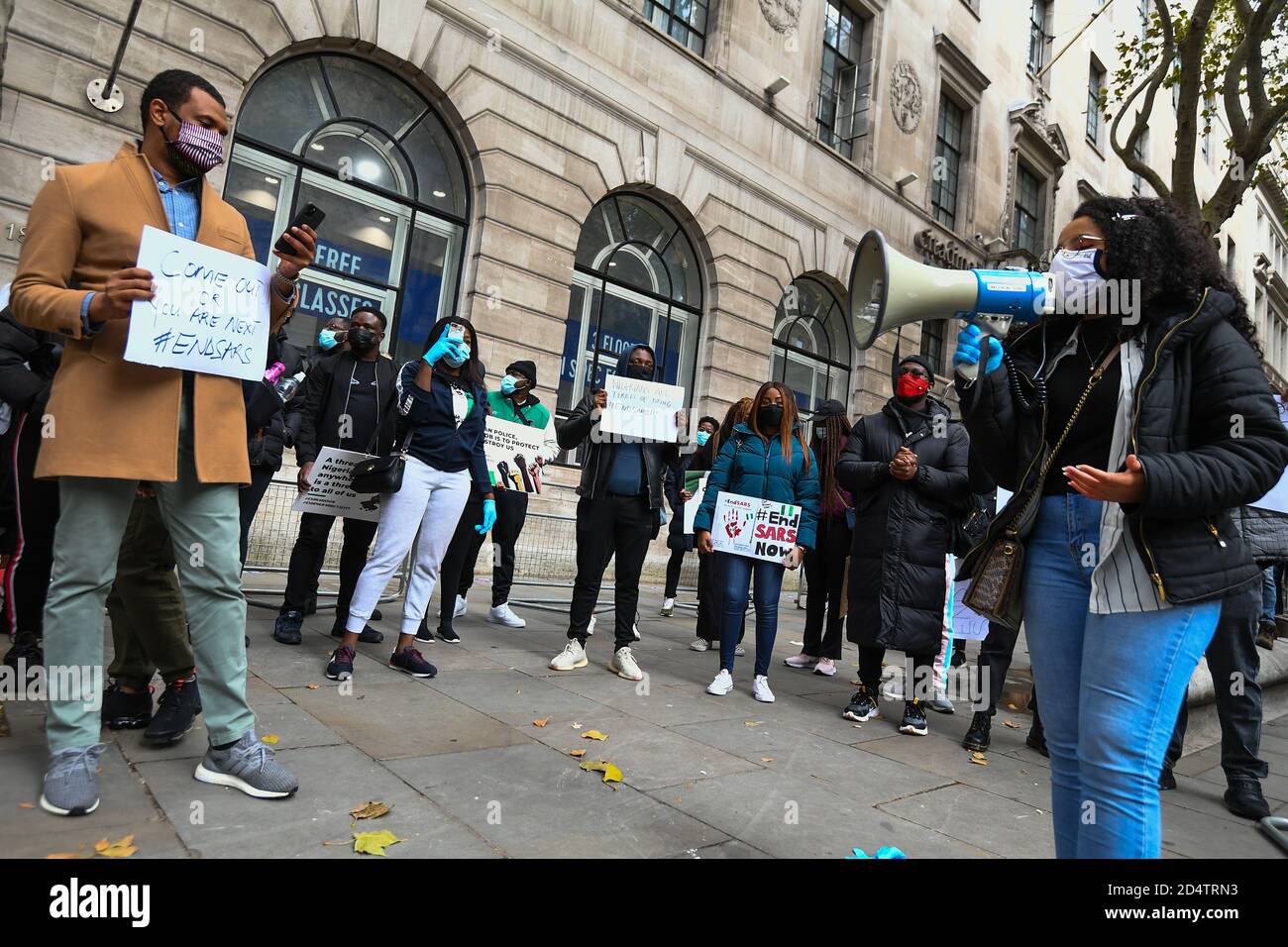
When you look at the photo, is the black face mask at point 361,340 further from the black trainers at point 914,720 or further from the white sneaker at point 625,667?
the black trainers at point 914,720

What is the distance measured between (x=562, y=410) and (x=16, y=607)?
8.37m

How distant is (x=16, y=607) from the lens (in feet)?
13.2

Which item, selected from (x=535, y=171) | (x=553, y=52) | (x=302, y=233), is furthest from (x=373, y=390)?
(x=553, y=52)

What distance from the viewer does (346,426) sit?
18.1ft

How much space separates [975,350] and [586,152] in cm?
1027

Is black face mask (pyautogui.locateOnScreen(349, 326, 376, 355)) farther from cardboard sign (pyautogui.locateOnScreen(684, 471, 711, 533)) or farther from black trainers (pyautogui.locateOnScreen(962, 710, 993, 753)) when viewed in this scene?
black trainers (pyautogui.locateOnScreen(962, 710, 993, 753))

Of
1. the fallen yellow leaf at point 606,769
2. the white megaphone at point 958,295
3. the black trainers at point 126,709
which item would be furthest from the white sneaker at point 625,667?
the white megaphone at point 958,295

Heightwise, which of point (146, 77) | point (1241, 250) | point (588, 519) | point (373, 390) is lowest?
point (588, 519)

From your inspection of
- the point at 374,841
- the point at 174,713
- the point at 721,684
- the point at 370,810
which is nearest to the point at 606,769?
the point at 370,810

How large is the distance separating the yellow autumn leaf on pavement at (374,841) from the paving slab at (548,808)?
0.29 m

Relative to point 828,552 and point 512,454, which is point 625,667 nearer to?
point 828,552

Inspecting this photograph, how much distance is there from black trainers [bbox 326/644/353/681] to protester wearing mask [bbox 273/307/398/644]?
0.95 m

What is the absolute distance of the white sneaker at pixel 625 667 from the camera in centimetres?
525

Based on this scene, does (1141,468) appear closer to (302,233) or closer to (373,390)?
(302,233)
